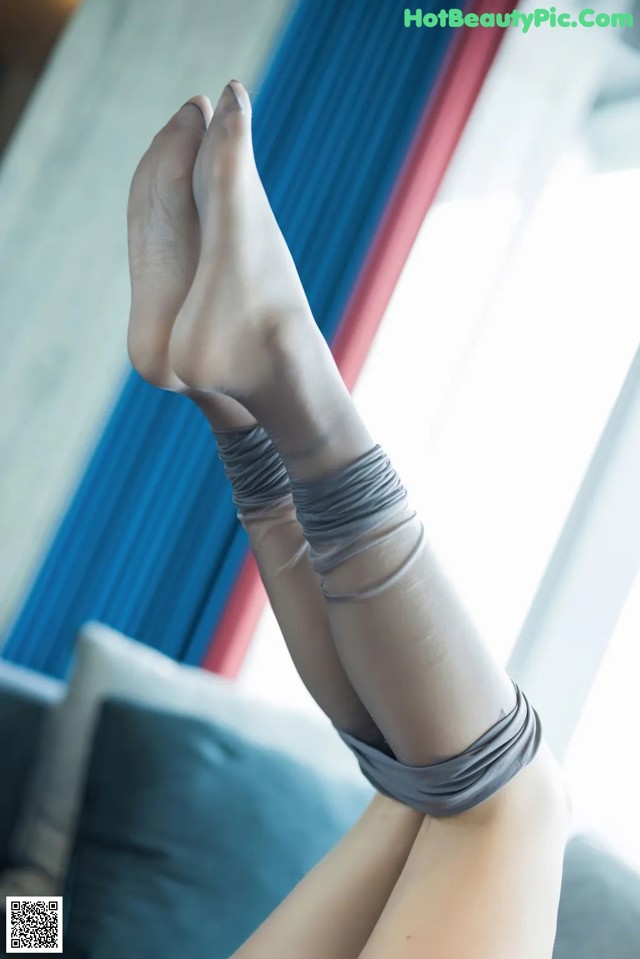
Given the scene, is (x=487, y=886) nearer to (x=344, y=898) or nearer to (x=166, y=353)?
(x=344, y=898)

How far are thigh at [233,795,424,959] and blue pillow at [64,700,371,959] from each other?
313 mm

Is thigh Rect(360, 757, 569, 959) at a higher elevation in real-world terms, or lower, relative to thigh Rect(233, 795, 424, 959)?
higher

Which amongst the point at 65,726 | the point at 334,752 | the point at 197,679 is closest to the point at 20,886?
the point at 65,726

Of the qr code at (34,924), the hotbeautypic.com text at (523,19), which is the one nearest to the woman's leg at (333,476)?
the qr code at (34,924)

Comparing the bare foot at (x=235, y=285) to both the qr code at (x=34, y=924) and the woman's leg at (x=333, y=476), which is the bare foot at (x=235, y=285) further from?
the qr code at (x=34, y=924)

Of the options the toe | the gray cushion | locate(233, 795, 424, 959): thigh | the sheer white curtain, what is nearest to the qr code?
the gray cushion

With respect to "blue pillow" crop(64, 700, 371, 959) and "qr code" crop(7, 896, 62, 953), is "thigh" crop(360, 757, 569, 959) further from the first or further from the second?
"qr code" crop(7, 896, 62, 953)

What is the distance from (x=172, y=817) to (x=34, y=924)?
A: 0.23m

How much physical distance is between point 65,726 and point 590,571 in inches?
46.1

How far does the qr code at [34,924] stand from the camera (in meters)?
1.41

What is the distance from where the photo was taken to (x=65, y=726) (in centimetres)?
174

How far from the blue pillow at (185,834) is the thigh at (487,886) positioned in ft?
1.54

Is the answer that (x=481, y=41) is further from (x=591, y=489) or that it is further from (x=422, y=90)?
(x=591, y=489)

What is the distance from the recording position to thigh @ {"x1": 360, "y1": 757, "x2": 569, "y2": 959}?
96 cm
